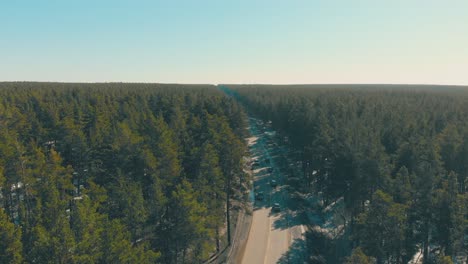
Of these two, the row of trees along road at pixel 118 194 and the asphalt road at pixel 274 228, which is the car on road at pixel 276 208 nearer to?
the asphalt road at pixel 274 228

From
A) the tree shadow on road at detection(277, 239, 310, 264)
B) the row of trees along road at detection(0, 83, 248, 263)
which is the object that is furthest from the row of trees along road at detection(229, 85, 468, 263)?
the row of trees along road at detection(0, 83, 248, 263)

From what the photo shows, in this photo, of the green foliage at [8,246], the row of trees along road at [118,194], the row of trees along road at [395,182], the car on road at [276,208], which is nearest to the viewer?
the green foliage at [8,246]

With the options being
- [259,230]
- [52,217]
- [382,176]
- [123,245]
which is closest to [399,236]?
[382,176]

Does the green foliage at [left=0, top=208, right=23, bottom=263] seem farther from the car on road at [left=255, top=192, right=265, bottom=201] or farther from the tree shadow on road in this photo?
the car on road at [left=255, top=192, right=265, bottom=201]

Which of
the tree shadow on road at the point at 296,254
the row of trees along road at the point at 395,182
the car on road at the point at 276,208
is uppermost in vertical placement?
the row of trees along road at the point at 395,182

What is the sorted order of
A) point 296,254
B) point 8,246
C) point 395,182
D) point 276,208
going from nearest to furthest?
point 8,246, point 395,182, point 296,254, point 276,208

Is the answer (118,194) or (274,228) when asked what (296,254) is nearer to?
(274,228)

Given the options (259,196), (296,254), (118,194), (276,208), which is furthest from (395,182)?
(118,194)

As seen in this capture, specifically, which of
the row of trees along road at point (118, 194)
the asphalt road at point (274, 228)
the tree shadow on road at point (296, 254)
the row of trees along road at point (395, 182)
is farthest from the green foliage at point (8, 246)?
the tree shadow on road at point (296, 254)

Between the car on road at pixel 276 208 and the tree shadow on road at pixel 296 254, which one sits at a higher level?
the car on road at pixel 276 208
